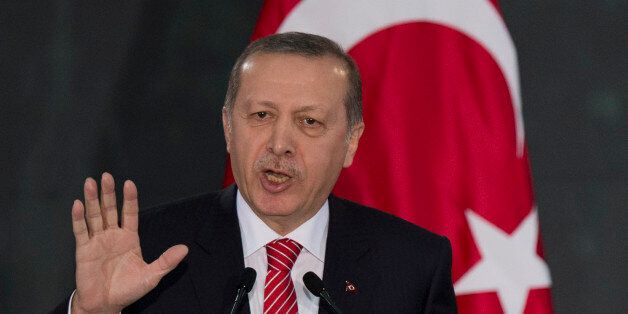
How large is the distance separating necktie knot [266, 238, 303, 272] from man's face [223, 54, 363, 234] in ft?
0.17

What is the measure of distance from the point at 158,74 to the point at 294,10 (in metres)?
0.70

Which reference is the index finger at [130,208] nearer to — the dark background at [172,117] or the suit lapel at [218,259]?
the suit lapel at [218,259]

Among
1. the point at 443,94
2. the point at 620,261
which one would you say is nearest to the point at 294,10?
the point at 443,94

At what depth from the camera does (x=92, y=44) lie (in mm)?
3240

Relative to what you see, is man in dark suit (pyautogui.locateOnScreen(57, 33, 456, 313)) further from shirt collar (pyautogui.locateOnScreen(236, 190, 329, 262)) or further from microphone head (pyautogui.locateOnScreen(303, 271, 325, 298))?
microphone head (pyautogui.locateOnScreen(303, 271, 325, 298))

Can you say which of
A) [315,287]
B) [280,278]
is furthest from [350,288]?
[315,287]

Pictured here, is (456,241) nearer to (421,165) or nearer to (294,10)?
(421,165)

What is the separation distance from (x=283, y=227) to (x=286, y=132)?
0.27 meters

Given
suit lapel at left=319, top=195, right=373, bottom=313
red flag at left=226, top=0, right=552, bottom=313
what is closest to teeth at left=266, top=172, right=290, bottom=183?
suit lapel at left=319, top=195, right=373, bottom=313

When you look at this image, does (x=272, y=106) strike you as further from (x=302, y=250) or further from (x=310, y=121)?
(x=302, y=250)

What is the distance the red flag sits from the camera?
106 inches

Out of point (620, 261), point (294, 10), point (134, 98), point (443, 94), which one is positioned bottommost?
point (620, 261)

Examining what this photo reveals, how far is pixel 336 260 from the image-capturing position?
6.86ft

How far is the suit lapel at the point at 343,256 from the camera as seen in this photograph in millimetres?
2035
